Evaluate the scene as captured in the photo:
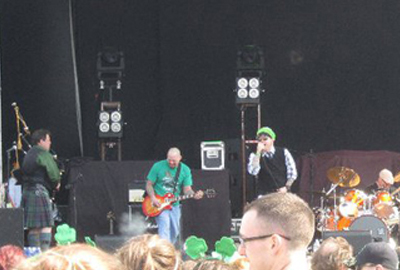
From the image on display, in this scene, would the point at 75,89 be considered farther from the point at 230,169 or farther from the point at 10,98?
the point at 230,169

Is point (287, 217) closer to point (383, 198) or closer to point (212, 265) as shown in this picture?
point (212, 265)

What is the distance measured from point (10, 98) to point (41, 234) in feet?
12.2

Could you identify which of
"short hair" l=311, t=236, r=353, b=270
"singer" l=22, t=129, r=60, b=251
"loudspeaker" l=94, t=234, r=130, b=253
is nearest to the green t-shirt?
"singer" l=22, t=129, r=60, b=251

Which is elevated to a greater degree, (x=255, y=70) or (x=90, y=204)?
(x=255, y=70)

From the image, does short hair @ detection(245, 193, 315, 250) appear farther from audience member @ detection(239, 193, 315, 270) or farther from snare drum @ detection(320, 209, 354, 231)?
snare drum @ detection(320, 209, 354, 231)

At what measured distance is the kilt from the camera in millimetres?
11320

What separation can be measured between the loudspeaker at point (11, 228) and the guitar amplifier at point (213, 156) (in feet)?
15.4

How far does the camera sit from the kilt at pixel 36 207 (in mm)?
11320

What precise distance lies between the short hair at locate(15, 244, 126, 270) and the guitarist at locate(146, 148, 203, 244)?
987 cm

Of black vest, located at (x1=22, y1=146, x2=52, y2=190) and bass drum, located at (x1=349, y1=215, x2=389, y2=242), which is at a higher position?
black vest, located at (x1=22, y1=146, x2=52, y2=190)

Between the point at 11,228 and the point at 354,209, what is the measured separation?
17.9 feet

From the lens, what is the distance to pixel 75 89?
1461cm

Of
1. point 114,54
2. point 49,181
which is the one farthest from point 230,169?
point 49,181

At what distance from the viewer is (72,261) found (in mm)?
2006
